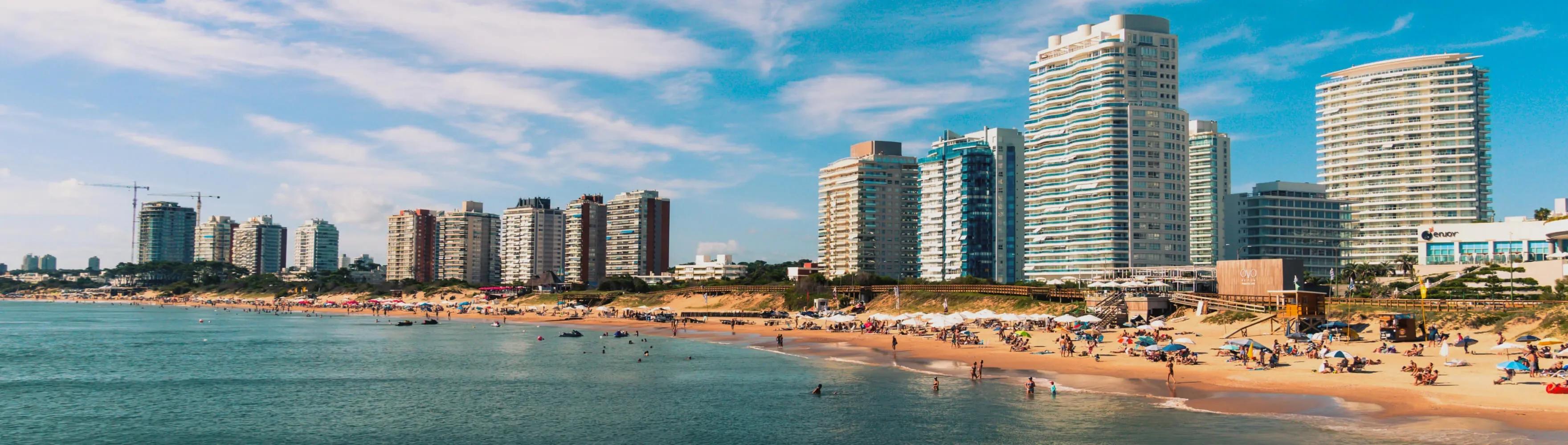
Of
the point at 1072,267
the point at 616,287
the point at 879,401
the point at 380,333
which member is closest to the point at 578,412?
the point at 879,401

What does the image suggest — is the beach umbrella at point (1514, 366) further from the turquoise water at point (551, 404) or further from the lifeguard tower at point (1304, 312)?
the lifeguard tower at point (1304, 312)

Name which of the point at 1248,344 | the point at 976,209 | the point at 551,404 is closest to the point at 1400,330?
the point at 1248,344

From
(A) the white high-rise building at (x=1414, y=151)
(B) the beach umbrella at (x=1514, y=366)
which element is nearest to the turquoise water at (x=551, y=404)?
(B) the beach umbrella at (x=1514, y=366)

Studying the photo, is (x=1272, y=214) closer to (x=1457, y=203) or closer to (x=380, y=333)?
(x=1457, y=203)

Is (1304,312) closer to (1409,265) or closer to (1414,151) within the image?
(1409,265)

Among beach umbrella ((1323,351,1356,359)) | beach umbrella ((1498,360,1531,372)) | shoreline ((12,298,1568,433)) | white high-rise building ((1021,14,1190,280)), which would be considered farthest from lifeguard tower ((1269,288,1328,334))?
white high-rise building ((1021,14,1190,280))

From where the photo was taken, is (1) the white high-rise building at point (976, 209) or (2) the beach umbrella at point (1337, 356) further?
(1) the white high-rise building at point (976, 209)
